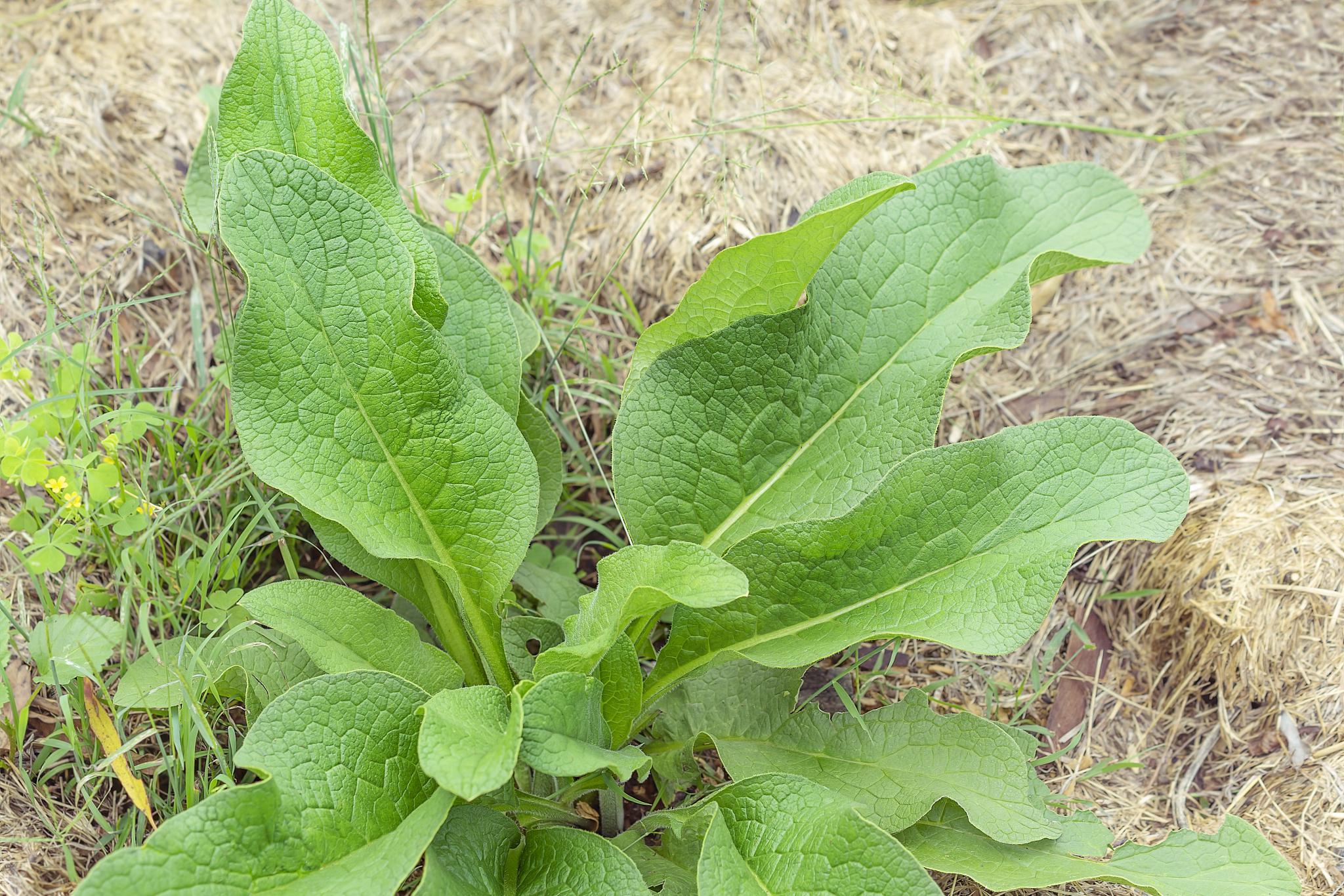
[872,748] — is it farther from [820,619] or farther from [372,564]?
[372,564]

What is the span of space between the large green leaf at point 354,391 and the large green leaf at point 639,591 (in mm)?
233

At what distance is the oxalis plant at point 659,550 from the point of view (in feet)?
4.26

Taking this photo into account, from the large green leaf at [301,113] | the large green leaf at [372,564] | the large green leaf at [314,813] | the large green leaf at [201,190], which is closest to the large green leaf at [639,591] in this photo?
the large green leaf at [314,813]

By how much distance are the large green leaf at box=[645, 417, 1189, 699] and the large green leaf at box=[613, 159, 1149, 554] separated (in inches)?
4.9

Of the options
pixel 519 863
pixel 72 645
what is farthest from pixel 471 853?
pixel 72 645

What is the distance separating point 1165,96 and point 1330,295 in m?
0.73

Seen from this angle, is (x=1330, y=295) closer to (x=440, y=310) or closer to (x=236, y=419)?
(x=440, y=310)

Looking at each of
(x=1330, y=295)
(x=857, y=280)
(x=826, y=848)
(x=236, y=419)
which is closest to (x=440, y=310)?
(x=236, y=419)

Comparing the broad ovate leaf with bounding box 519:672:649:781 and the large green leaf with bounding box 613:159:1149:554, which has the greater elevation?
the large green leaf with bounding box 613:159:1149:554

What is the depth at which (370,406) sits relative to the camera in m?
1.52

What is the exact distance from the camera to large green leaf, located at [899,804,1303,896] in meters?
1.42

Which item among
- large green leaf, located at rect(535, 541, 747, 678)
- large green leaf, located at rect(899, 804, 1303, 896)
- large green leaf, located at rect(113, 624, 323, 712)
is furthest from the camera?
large green leaf, located at rect(113, 624, 323, 712)

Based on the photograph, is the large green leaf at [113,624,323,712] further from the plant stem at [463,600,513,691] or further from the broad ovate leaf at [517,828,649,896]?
the broad ovate leaf at [517,828,649,896]

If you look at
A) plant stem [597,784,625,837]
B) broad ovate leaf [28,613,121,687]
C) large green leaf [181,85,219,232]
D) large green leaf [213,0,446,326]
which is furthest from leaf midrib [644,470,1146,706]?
large green leaf [181,85,219,232]
